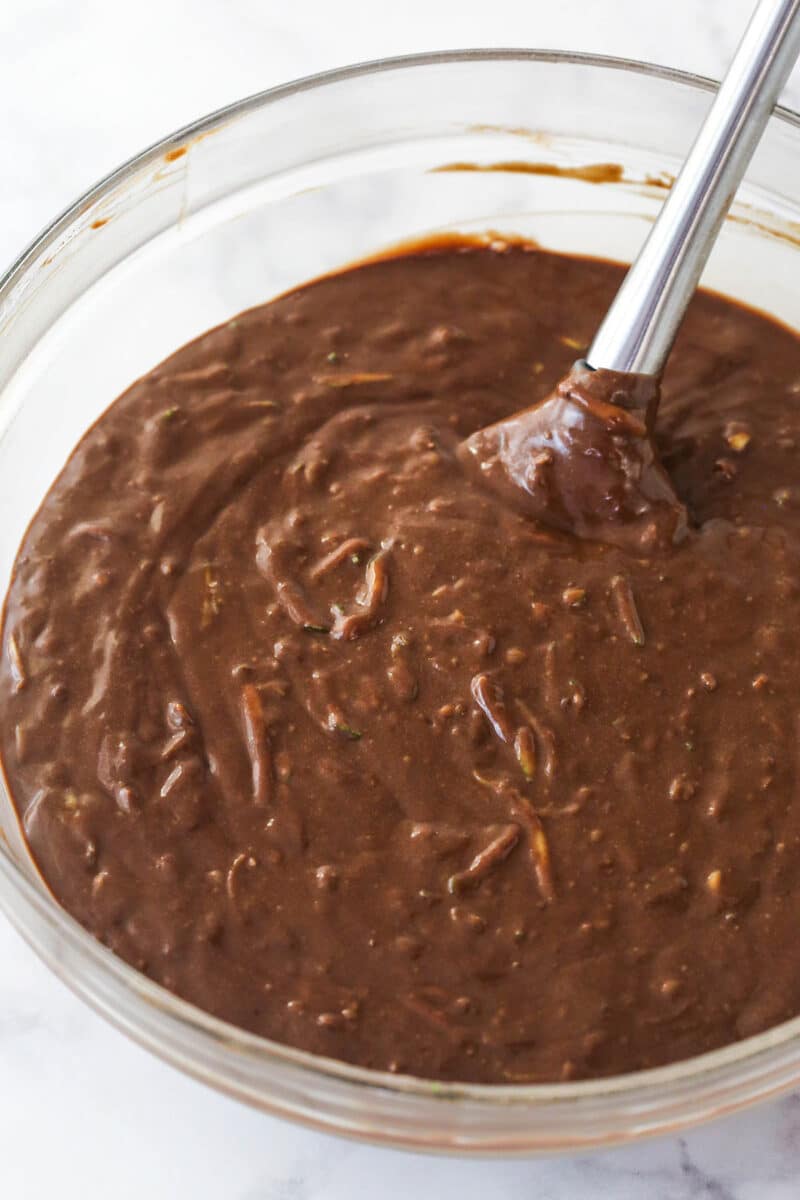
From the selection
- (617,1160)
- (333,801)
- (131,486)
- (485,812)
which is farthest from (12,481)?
(617,1160)

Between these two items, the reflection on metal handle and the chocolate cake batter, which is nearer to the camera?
the chocolate cake batter

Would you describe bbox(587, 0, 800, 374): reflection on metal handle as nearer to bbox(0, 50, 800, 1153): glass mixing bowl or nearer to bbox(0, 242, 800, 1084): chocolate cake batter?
bbox(0, 242, 800, 1084): chocolate cake batter

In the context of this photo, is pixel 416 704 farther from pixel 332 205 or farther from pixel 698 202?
pixel 332 205

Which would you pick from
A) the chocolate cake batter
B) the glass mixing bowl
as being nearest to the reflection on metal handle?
the chocolate cake batter

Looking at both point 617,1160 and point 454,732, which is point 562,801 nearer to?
point 454,732

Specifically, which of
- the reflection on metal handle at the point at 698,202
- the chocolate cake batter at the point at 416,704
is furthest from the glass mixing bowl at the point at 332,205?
the reflection on metal handle at the point at 698,202

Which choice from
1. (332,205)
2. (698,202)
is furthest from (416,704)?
(332,205)
